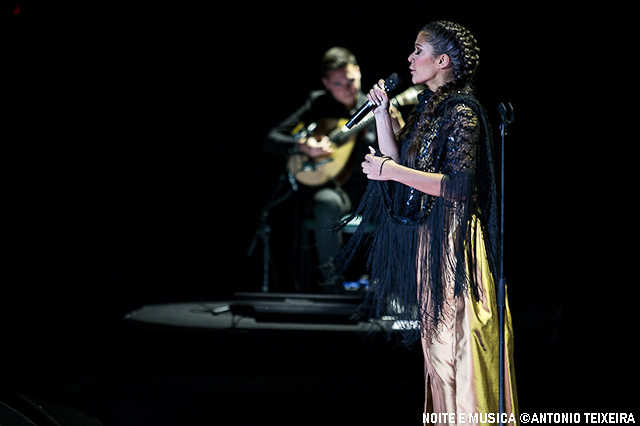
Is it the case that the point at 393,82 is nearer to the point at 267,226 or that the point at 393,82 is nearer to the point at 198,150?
the point at 267,226

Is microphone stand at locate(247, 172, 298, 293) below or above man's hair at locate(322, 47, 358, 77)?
below

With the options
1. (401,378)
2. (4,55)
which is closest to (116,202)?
(4,55)

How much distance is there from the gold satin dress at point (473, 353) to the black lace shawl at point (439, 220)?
2 cm

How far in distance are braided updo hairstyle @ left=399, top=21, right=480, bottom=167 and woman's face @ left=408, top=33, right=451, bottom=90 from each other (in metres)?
0.01

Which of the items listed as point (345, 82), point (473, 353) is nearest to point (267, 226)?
point (345, 82)

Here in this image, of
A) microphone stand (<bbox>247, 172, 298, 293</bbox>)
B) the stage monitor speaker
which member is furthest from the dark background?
the stage monitor speaker

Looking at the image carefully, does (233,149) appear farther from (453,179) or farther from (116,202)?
(453,179)

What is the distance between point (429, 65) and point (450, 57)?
0.06 meters

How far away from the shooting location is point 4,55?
3.71 metres

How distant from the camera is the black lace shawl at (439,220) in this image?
1.42 m

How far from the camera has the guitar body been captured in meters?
3.41

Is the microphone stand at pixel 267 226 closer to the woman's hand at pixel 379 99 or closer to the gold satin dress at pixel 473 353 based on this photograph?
the woman's hand at pixel 379 99

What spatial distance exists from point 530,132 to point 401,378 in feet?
6.50

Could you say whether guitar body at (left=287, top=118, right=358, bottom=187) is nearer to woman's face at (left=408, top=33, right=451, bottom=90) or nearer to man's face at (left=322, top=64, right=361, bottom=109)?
man's face at (left=322, top=64, right=361, bottom=109)
